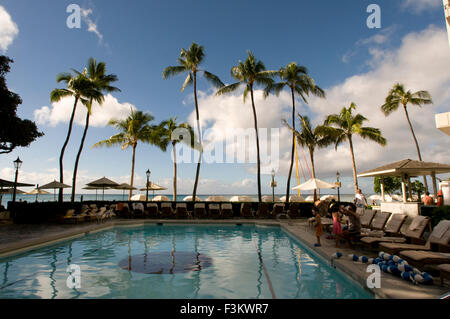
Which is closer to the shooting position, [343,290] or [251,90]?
[343,290]

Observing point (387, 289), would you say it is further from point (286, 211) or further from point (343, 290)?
point (286, 211)

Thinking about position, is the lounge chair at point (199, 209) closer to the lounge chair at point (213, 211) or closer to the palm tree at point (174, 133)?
the lounge chair at point (213, 211)

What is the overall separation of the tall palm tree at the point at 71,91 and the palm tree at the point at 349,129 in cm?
2166

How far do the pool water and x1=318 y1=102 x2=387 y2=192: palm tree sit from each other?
1881 centimetres

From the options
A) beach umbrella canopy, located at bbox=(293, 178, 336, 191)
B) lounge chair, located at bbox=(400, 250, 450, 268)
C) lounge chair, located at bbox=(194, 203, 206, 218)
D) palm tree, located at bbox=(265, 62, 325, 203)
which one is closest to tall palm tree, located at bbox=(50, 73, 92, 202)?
lounge chair, located at bbox=(194, 203, 206, 218)

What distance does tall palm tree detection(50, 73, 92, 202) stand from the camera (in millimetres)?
19875

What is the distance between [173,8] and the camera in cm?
1276

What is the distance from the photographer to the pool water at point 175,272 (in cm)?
479

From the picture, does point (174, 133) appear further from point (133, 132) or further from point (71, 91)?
point (71, 91)

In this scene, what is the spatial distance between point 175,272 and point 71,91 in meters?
19.6

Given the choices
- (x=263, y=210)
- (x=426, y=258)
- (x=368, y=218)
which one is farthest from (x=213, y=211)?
(x=426, y=258)


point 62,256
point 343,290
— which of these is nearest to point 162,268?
point 62,256

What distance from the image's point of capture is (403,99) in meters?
28.0

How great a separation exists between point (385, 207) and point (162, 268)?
11998 mm
